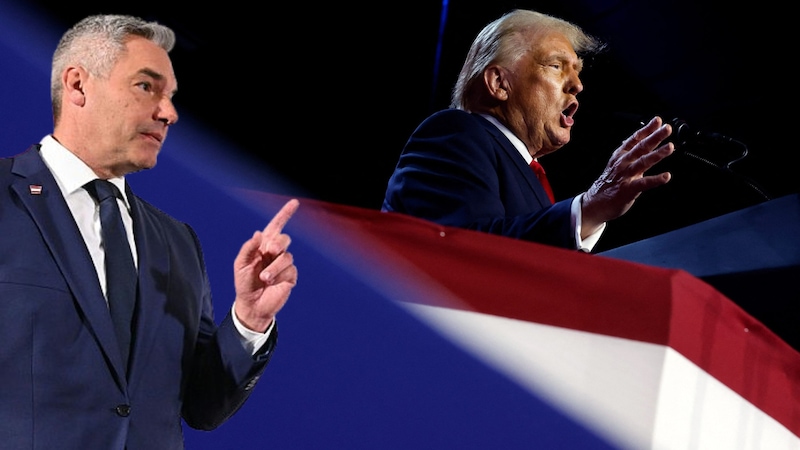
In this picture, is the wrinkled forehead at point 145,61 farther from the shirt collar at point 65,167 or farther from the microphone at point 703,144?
the microphone at point 703,144

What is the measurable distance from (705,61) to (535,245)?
10.2 feet

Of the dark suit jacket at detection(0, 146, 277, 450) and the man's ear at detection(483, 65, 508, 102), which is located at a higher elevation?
the man's ear at detection(483, 65, 508, 102)

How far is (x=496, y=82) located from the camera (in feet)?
6.88

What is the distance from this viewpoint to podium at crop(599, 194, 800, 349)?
1903mm

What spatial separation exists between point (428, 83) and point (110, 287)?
286cm

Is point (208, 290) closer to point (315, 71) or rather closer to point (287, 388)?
point (287, 388)

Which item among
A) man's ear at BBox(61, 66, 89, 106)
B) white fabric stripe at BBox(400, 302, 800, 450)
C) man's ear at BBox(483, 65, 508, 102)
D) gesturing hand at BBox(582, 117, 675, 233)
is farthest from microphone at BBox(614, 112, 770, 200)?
man's ear at BBox(61, 66, 89, 106)

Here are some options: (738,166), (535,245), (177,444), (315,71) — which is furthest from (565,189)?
(177,444)

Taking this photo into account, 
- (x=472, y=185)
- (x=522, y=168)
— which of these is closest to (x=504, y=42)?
(x=522, y=168)

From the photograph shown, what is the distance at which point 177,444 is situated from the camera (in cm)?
107

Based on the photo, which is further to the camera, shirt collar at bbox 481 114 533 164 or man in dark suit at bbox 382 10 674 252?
shirt collar at bbox 481 114 533 164

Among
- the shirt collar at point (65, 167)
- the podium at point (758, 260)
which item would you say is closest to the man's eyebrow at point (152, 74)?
the shirt collar at point (65, 167)

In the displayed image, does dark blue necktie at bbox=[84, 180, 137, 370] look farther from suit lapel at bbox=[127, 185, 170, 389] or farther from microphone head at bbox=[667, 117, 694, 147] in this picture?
microphone head at bbox=[667, 117, 694, 147]

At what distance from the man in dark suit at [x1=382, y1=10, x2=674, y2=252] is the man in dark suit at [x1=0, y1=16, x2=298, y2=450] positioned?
0.58m
